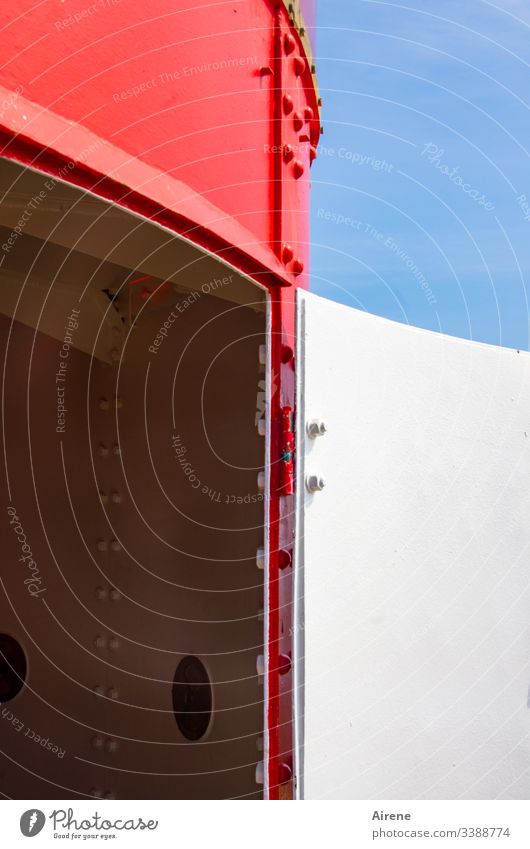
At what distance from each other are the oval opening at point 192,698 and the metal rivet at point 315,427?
645mm

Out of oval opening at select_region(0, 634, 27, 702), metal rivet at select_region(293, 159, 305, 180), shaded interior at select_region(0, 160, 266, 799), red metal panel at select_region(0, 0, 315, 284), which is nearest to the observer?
red metal panel at select_region(0, 0, 315, 284)

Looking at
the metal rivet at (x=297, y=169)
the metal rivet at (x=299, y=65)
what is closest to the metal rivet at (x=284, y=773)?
the metal rivet at (x=297, y=169)

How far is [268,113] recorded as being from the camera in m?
1.65

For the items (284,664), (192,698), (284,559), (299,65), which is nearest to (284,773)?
(284,664)

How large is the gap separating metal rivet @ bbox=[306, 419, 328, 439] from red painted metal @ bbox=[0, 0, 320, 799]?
48 millimetres

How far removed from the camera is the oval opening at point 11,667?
2240mm

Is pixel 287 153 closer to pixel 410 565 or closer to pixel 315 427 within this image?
pixel 315 427

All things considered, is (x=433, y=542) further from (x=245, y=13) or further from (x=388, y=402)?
(x=245, y=13)

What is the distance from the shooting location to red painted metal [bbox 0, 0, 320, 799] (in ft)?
3.61

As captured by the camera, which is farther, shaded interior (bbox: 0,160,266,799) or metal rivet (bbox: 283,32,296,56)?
shaded interior (bbox: 0,160,266,799)
